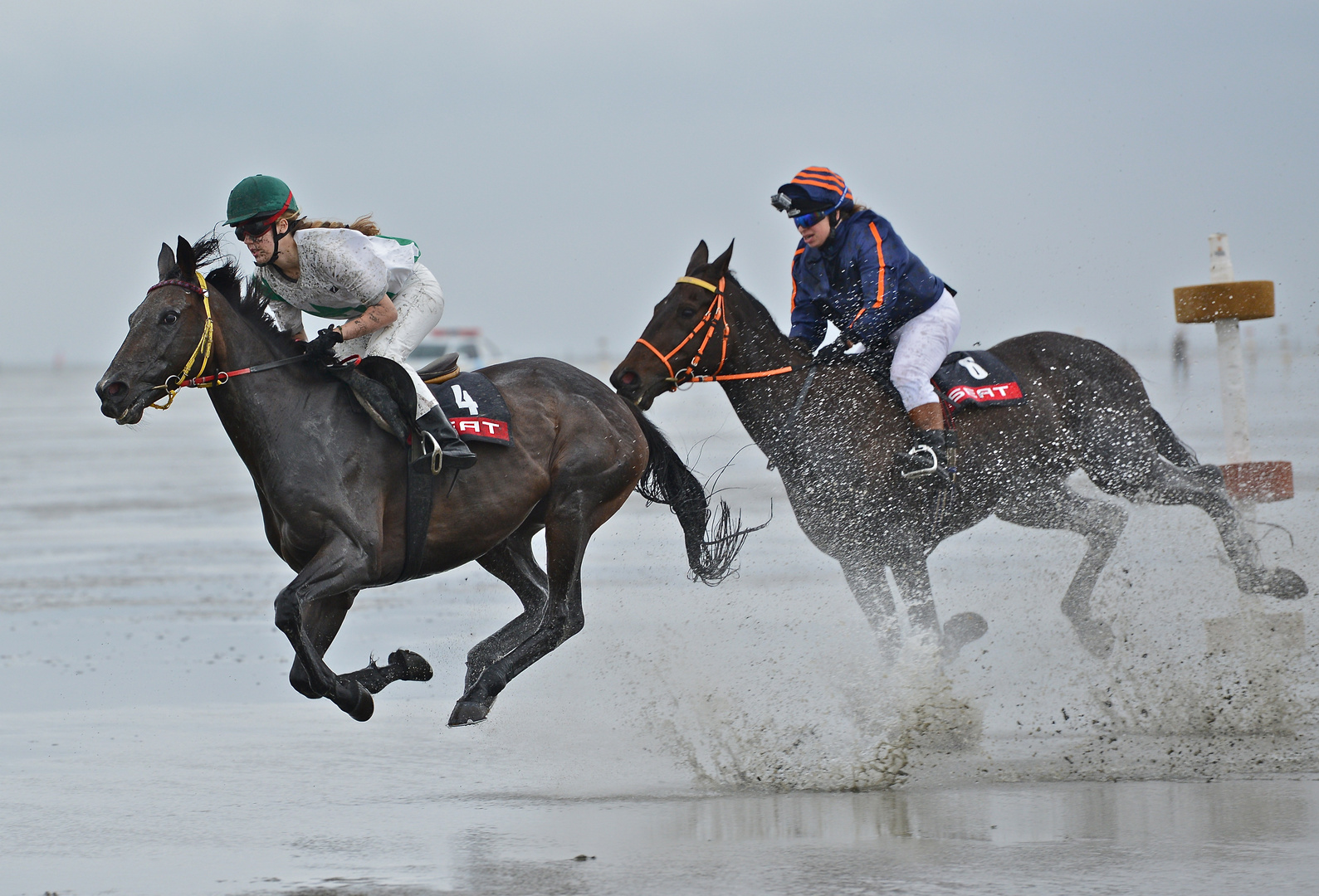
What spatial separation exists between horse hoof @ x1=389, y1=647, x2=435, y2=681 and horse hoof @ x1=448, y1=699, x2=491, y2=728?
0.24 metres

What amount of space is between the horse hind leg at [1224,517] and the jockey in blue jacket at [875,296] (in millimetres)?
1524

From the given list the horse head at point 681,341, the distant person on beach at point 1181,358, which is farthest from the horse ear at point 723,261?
the distant person on beach at point 1181,358

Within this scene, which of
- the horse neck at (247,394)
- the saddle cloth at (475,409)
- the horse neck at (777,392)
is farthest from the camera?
the horse neck at (777,392)

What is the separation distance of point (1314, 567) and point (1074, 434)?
82.7 inches

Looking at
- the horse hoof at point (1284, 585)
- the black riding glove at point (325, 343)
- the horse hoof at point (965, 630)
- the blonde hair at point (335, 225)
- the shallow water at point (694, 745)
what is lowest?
the shallow water at point (694, 745)

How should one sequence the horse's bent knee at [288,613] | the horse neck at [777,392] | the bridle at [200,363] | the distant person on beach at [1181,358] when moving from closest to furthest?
the horse's bent knee at [288,613] → the bridle at [200,363] → the horse neck at [777,392] → the distant person on beach at [1181,358]

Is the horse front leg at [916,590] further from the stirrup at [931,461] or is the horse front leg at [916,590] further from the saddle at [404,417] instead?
the saddle at [404,417]

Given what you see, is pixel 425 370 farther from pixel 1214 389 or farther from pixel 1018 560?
pixel 1214 389

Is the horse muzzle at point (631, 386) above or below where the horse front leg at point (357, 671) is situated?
above

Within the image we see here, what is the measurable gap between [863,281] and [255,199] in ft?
10.1

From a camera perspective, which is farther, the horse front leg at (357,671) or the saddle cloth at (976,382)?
the saddle cloth at (976,382)

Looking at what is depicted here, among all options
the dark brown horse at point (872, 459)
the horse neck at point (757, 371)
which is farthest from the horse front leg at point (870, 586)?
the horse neck at point (757, 371)

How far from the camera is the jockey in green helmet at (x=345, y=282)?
682 cm

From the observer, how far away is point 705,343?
26.4 feet
